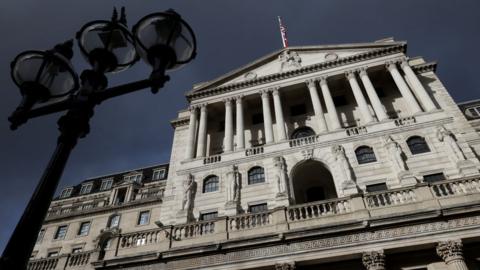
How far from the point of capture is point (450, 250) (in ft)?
46.7

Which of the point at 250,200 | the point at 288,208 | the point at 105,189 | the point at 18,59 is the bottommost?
the point at 18,59

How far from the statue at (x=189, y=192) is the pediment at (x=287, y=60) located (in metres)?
12.1

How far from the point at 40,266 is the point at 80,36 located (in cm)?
1896

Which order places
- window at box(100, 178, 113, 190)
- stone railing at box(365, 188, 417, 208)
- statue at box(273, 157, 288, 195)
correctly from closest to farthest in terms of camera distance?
1. stone railing at box(365, 188, 417, 208)
2. statue at box(273, 157, 288, 195)
3. window at box(100, 178, 113, 190)

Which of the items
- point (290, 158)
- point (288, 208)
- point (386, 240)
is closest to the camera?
point (386, 240)

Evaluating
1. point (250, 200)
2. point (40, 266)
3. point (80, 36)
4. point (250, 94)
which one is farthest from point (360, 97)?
point (40, 266)

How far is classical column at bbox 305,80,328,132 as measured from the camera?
26.2m

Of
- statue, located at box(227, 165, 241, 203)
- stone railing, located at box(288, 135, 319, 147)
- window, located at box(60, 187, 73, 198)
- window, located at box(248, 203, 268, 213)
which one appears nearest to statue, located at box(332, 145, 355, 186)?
stone railing, located at box(288, 135, 319, 147)

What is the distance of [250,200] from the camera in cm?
2245

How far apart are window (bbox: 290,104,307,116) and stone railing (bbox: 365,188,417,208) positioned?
15.0 meters

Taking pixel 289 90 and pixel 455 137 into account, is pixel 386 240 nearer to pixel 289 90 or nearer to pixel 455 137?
pixel 455 137

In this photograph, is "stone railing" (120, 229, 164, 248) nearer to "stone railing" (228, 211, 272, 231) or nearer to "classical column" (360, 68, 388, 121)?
"stone railing" (228, 211, 272, 231)

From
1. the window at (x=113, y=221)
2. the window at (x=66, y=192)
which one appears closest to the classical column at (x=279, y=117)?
the window at (x=113, y=221)

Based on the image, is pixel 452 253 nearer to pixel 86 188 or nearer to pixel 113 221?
pixel 113 221
